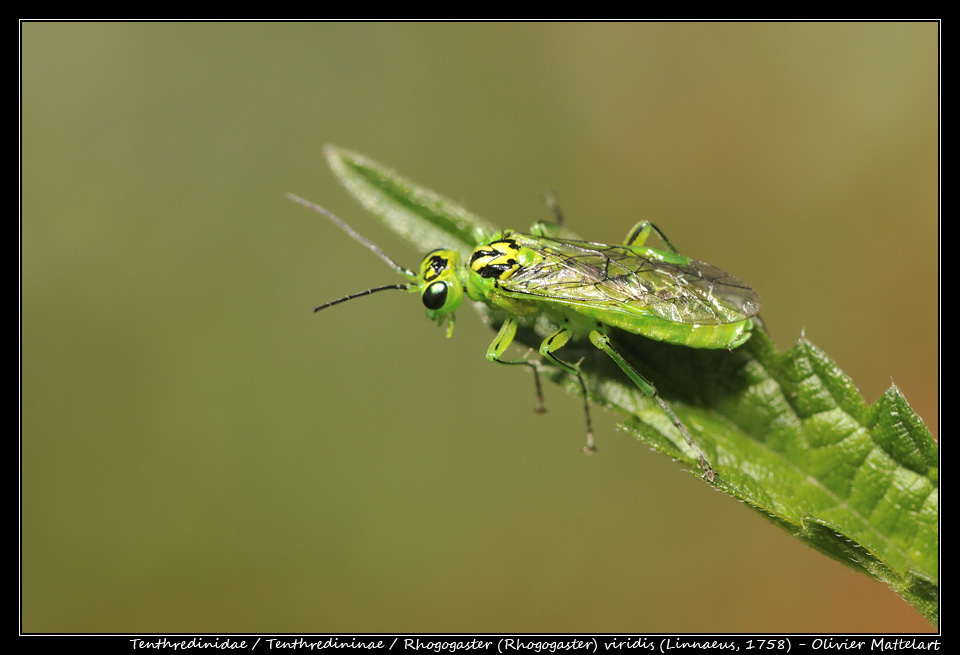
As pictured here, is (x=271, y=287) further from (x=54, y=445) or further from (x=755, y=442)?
(x=755, y=442)

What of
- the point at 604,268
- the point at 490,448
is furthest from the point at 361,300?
the point at 604,268

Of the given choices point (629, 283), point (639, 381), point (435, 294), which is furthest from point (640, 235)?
point (435, 294)

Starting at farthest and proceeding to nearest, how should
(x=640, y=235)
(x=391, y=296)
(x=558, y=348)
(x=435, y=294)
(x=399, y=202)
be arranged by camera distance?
(x=391, y=296)
(x=640, y=235)
(x=435, y=294)
(x=558, y=348)
(x=399, y=202)

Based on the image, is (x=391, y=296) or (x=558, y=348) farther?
(x=391, y=296)

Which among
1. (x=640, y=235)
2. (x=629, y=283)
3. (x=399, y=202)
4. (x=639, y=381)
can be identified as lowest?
(x=639, y=381)

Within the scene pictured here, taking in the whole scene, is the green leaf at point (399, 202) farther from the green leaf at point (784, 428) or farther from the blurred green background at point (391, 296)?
the blurred green background at point (391, 296)

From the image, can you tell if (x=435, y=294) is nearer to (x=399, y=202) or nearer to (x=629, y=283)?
(x=399, y=202)

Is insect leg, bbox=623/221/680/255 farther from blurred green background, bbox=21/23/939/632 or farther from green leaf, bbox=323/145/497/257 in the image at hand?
blurred green background, bbox=21/23/939/632
